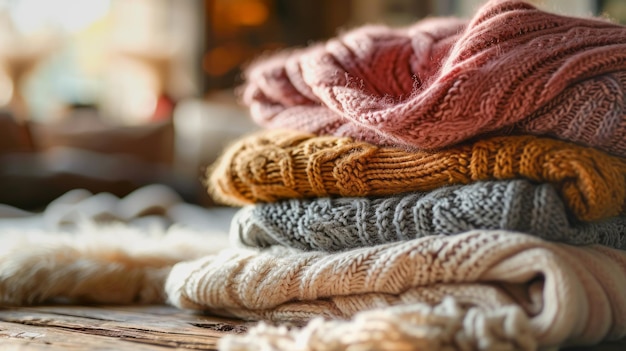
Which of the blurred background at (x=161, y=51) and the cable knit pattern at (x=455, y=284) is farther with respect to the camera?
the blurred background at (x=161, y=51)

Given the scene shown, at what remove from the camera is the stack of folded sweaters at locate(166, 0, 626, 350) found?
42 centimetres

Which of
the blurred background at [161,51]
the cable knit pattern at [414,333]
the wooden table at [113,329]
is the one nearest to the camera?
the cable knit pattern at [414,333]

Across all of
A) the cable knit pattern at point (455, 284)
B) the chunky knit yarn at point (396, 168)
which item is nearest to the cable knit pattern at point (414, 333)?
the cable knit pattern at point (455, 284)

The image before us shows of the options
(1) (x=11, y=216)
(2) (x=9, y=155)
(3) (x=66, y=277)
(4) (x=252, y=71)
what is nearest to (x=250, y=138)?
(4) (x=252, y=71)

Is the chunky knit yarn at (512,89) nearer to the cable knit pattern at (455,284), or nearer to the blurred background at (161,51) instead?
the cable knit pattern at (455,284)

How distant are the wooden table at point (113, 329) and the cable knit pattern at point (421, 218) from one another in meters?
0.08

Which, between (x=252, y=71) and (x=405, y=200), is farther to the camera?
(x=252, y=71)

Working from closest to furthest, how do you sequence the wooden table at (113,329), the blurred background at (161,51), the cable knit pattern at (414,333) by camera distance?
the cable knit pattern at (414,333), the wooden table at (113,329), the blurred background at (161,51)

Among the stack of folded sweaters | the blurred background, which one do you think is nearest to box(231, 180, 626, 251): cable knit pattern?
the stack of folded sweaters

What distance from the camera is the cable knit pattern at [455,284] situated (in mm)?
414

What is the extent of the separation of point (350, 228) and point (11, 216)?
1.02 metres

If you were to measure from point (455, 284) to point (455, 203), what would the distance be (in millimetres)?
58

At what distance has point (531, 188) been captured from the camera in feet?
1.53

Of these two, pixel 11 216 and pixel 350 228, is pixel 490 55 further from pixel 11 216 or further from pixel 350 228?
pixel 11 216
